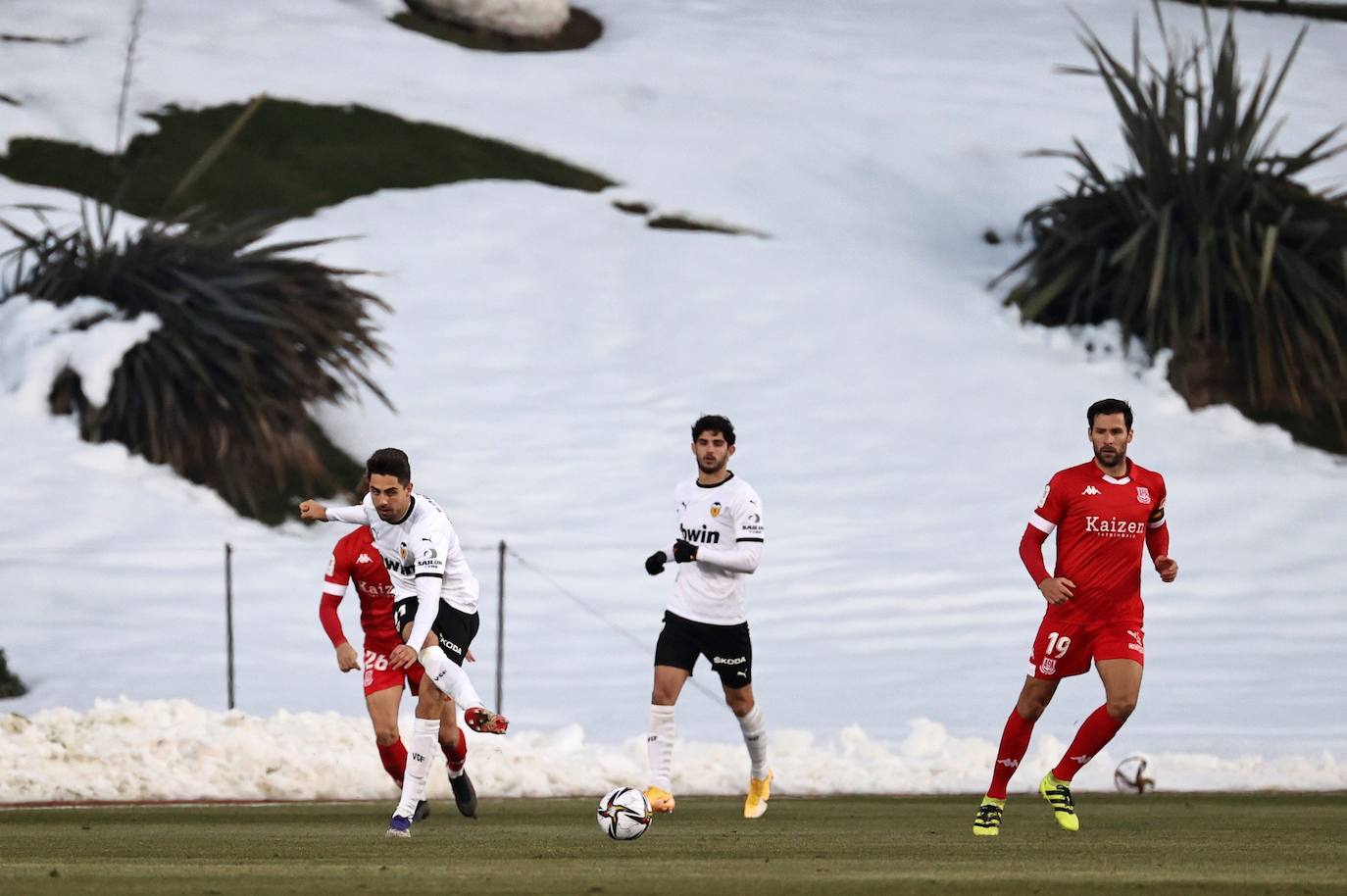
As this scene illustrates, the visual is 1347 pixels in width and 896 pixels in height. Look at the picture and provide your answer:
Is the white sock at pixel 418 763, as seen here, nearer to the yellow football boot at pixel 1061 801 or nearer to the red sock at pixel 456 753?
the red sock at pixel 456 753

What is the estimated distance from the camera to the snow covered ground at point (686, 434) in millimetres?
21312

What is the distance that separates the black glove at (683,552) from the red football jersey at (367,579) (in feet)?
5.02

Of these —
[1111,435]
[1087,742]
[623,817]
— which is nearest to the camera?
[623,817]

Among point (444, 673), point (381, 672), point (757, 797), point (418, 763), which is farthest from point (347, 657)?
point (757, 797)

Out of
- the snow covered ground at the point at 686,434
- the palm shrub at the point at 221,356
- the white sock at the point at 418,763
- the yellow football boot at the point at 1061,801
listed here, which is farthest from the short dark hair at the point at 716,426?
the palm shrub at the point at 221,356

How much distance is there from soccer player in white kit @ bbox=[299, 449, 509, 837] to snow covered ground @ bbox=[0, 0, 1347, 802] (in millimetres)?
3622

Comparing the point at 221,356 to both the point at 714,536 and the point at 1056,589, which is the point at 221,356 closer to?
the point at 714,536

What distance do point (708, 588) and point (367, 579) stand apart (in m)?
1.83

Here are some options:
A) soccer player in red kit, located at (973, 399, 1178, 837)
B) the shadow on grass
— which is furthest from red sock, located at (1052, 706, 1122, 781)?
the shadow on grass

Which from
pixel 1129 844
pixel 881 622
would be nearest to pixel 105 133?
pixel 881 622

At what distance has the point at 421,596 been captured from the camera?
35.8ft

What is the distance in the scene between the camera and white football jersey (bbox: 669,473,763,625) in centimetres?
1228

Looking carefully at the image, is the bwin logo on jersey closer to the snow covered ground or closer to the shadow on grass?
the snow covered ground

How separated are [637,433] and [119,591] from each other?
11.8 metres
